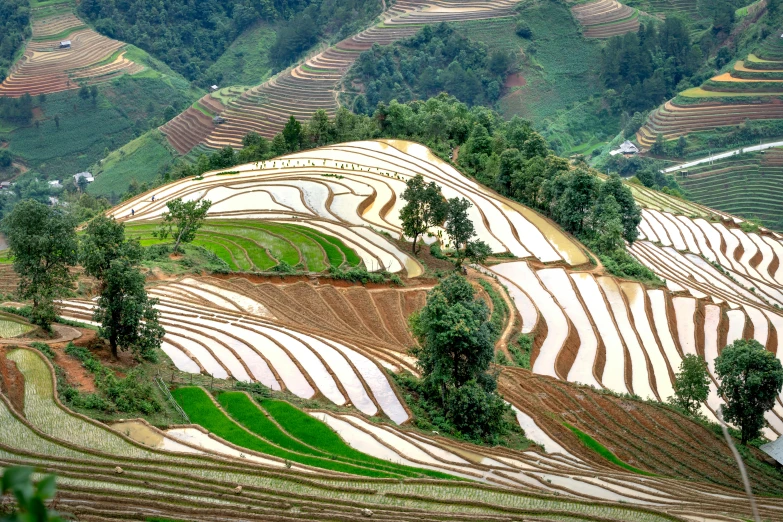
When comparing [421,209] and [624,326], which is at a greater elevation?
[421,209]

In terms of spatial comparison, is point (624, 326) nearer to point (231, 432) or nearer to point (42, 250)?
point (231, 432)

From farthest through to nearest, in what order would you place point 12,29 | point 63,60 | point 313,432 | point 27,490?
point 12,29 → point 63,60 → point 313,432 → point 27,490

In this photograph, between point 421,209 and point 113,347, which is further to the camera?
point 421,209

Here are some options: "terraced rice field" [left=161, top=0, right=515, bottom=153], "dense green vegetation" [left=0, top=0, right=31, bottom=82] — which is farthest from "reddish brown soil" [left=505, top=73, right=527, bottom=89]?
"dense green vegetation" [left=0, top=0, right=31, bottom=82]

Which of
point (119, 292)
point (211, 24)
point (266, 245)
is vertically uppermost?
point (211, 24)

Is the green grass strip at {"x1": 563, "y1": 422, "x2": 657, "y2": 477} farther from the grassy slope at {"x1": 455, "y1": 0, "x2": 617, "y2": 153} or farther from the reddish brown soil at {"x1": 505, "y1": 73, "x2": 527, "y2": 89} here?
the reddish brown soil at {"x1": 505, "y1": 73, "x2": 527, "y2": 89}

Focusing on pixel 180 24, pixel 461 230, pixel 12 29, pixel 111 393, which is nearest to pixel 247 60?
pixel 180 24

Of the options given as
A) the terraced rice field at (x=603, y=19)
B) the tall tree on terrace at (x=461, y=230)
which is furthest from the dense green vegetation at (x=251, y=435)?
the terraced rice field at (x=603, y=19)
